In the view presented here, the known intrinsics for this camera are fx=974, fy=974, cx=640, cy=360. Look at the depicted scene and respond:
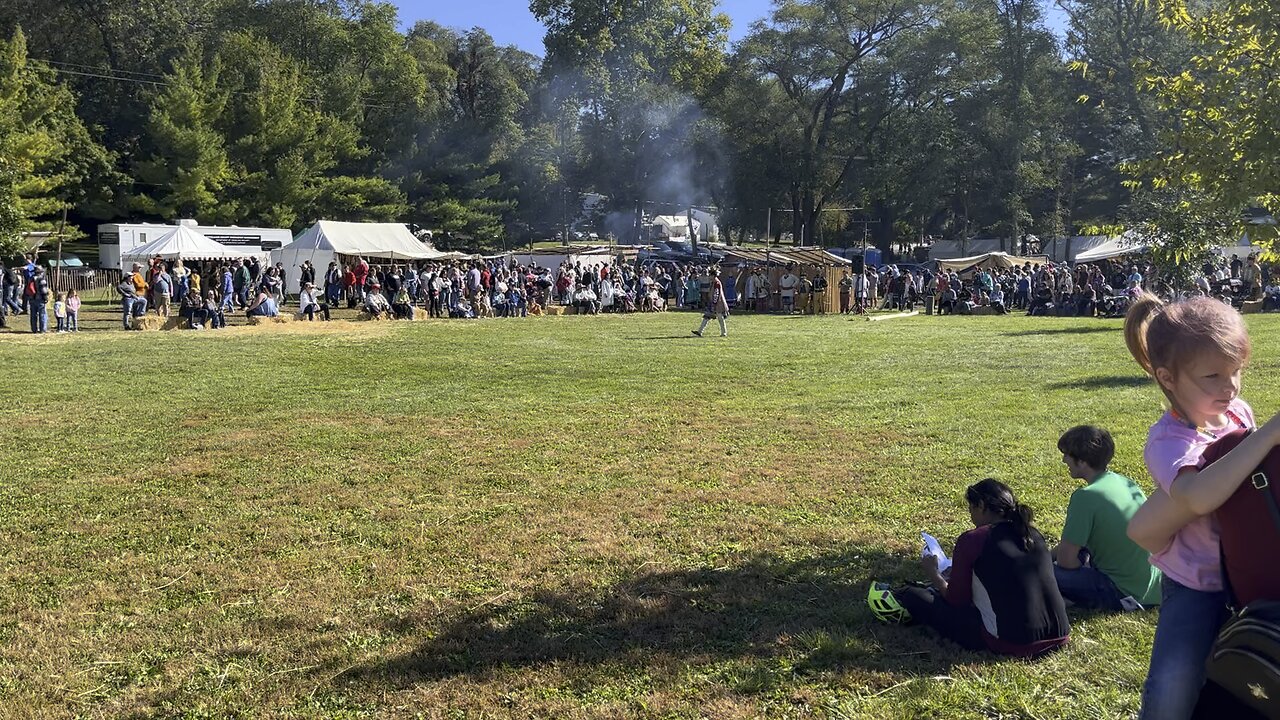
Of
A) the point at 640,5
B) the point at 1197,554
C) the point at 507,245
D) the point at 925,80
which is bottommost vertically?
the point at 1197,554

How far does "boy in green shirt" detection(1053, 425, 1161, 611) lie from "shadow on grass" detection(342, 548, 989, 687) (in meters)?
0.73

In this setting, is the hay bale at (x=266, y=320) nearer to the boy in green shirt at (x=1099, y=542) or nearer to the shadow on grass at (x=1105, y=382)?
the shadow on grass at (x=1105, y=382)

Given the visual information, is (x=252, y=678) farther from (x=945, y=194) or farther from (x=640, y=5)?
(x=640, y=5)

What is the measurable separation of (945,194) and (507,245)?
2402 cm

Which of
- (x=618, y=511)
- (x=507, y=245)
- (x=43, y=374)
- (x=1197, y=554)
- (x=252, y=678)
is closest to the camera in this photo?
(x=1197, y=554)

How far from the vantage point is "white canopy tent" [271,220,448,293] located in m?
31.7

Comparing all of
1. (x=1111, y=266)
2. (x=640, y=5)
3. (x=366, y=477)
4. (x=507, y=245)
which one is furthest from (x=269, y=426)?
(x=640, y=5)

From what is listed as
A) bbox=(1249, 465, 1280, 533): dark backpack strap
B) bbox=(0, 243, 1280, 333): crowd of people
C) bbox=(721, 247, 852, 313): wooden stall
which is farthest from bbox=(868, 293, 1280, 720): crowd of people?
bbox=(721, 247, 852, 313): wooden stall

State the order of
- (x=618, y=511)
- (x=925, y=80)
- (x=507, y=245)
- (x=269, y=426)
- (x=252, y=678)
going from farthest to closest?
(x=507, y=245) → (x=925, y=80) → (x=269, y=426) → (x=618, y=511) → (x=252, y=678)

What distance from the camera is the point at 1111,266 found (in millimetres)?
34469

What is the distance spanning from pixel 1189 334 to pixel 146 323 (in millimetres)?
22662

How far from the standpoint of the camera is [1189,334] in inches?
87.2

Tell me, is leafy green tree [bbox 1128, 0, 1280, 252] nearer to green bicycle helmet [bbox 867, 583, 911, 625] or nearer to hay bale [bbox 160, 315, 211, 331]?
green bicycle helmet [bbox 867, 583, 911, 625]

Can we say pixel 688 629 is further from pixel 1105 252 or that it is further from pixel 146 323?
pixel 1105 252
